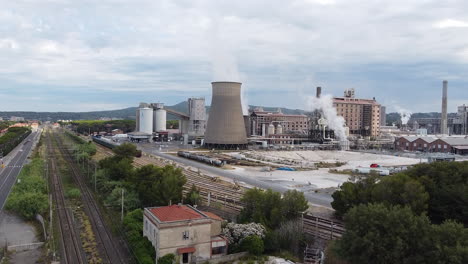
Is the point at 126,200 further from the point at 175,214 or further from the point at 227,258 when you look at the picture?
the point at 227,258

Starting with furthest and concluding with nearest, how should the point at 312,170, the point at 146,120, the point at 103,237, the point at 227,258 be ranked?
the point at 146,120 < the point at 312,170 < the point at 103,237 < the point at 227,258

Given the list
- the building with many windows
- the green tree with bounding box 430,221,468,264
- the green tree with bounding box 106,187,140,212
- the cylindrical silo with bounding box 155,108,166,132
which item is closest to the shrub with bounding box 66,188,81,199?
the green tree with bounding box 106,187,140,212

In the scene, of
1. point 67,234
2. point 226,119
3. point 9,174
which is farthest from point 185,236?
Answer: point 226,119

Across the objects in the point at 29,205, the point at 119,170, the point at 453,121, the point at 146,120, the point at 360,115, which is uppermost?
the point at 360,115

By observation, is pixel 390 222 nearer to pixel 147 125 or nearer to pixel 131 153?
pixel 131 153

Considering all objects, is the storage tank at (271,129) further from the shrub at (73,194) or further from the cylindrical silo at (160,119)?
the shrub at (73,194)

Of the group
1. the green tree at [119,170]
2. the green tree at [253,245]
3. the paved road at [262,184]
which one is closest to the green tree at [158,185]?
the green tree at [119,170]
